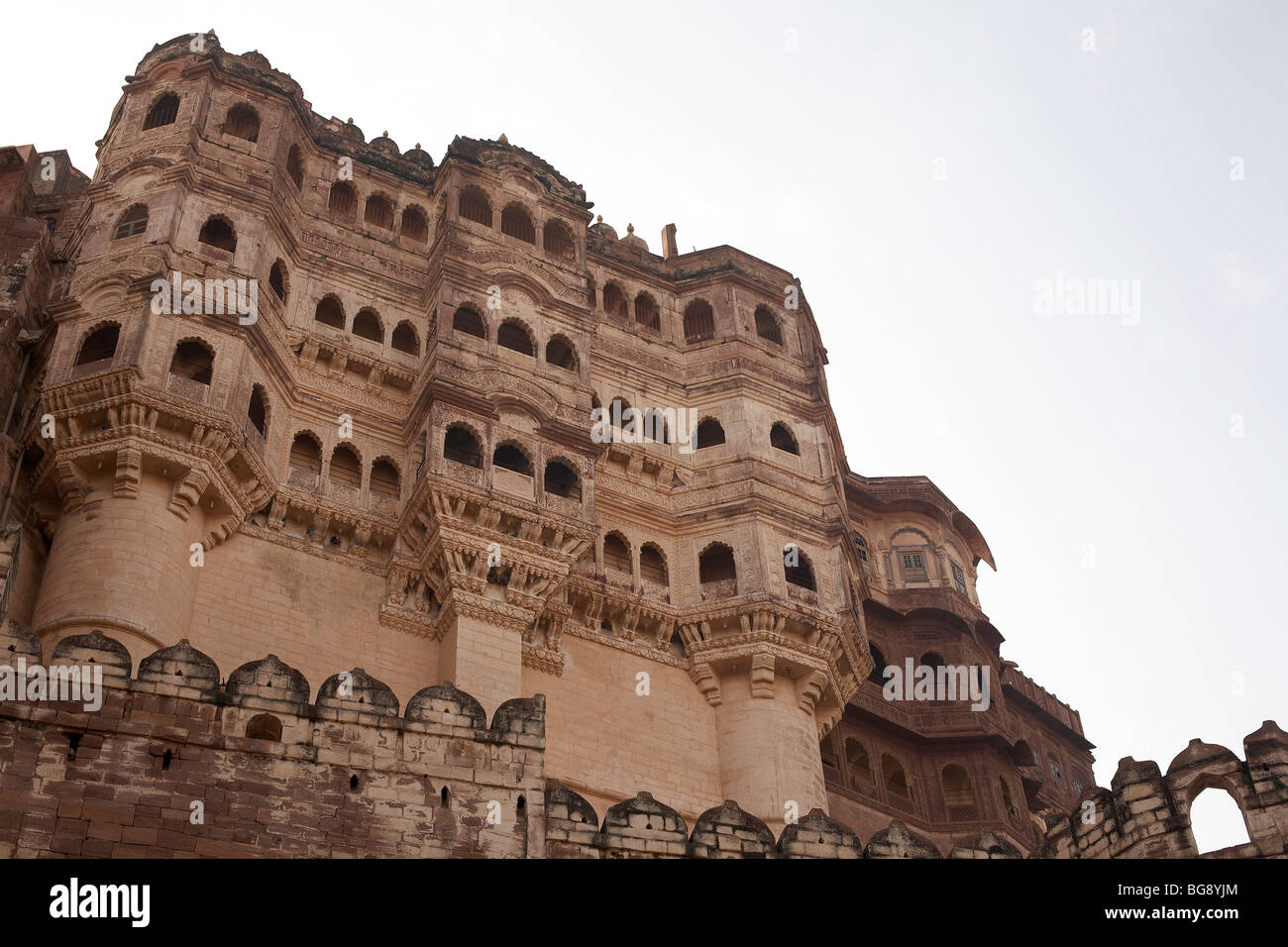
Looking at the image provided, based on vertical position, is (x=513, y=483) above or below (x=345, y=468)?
below

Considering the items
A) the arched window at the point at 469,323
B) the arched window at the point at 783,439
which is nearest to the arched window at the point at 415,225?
the arched window at the point at 469,323

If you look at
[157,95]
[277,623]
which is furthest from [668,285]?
[277,623]

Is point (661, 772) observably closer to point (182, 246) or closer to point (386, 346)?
point (386, 346)

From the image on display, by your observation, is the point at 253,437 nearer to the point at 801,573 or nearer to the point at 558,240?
the point at 558,240

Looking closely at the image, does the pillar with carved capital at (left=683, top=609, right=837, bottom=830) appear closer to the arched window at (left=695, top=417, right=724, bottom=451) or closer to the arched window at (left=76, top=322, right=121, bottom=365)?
the arched window at (left=695, top=417, right=724, bottom=451)

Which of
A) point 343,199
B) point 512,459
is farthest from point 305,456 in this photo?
point 343,199

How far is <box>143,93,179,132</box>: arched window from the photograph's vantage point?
27672 millimetres

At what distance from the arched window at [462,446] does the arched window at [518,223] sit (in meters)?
6.37

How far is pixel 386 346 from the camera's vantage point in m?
27.2

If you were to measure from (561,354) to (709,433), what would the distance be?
3.84m

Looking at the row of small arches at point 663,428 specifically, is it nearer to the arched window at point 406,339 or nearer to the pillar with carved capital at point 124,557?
the arched window at point 406,339

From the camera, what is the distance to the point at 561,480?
2681cm

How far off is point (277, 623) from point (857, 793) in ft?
48.0

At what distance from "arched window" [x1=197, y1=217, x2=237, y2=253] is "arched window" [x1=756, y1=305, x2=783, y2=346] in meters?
12.3
